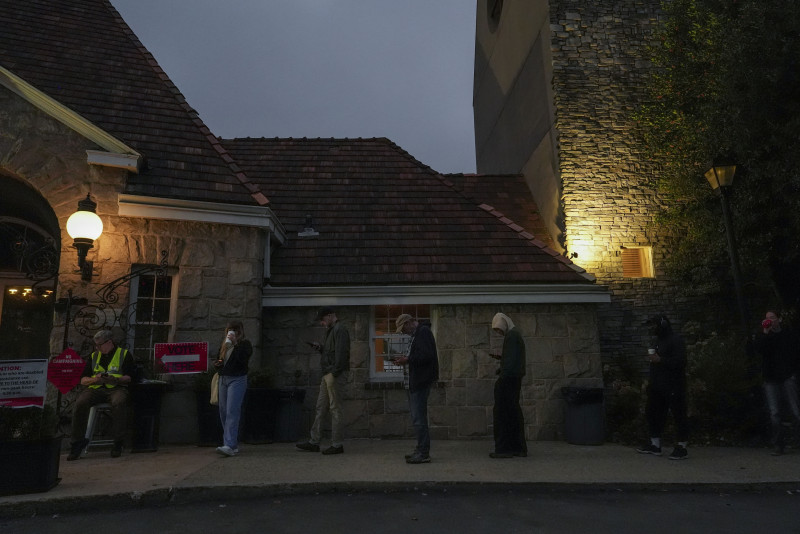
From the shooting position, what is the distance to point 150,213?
791 cm

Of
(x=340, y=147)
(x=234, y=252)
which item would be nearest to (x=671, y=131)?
(x=340, y=147)

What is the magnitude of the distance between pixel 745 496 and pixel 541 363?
3.88 m

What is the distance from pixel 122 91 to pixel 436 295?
640 centimetres

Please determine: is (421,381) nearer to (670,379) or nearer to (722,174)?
(670,379)

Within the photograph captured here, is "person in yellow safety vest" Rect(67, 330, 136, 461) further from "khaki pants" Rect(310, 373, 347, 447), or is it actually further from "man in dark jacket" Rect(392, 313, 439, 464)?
"man in dark jacket" Rect(392, 313, 439, 464)

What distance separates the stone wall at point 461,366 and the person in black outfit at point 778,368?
7.85 feet

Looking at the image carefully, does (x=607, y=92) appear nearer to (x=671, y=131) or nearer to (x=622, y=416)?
(x=671, y=131)

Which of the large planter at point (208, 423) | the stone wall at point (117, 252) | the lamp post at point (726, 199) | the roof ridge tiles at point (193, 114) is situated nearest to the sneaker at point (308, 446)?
the large planter at point (208, 423)

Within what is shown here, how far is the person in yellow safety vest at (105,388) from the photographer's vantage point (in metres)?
6.59

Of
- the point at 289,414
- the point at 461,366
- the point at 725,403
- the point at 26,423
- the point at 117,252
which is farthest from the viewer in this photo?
the point at 461,366

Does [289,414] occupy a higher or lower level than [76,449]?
higher

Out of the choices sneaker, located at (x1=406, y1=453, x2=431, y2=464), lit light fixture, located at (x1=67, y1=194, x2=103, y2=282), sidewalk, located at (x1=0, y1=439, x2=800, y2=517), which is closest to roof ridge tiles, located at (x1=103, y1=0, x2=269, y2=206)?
lit light fixture, located at (x1=67, y1=194, x2=103, y2=282)

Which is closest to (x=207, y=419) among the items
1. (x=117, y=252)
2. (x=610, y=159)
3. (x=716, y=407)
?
(x=117, y=252)

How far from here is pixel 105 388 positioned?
6.75 metres
